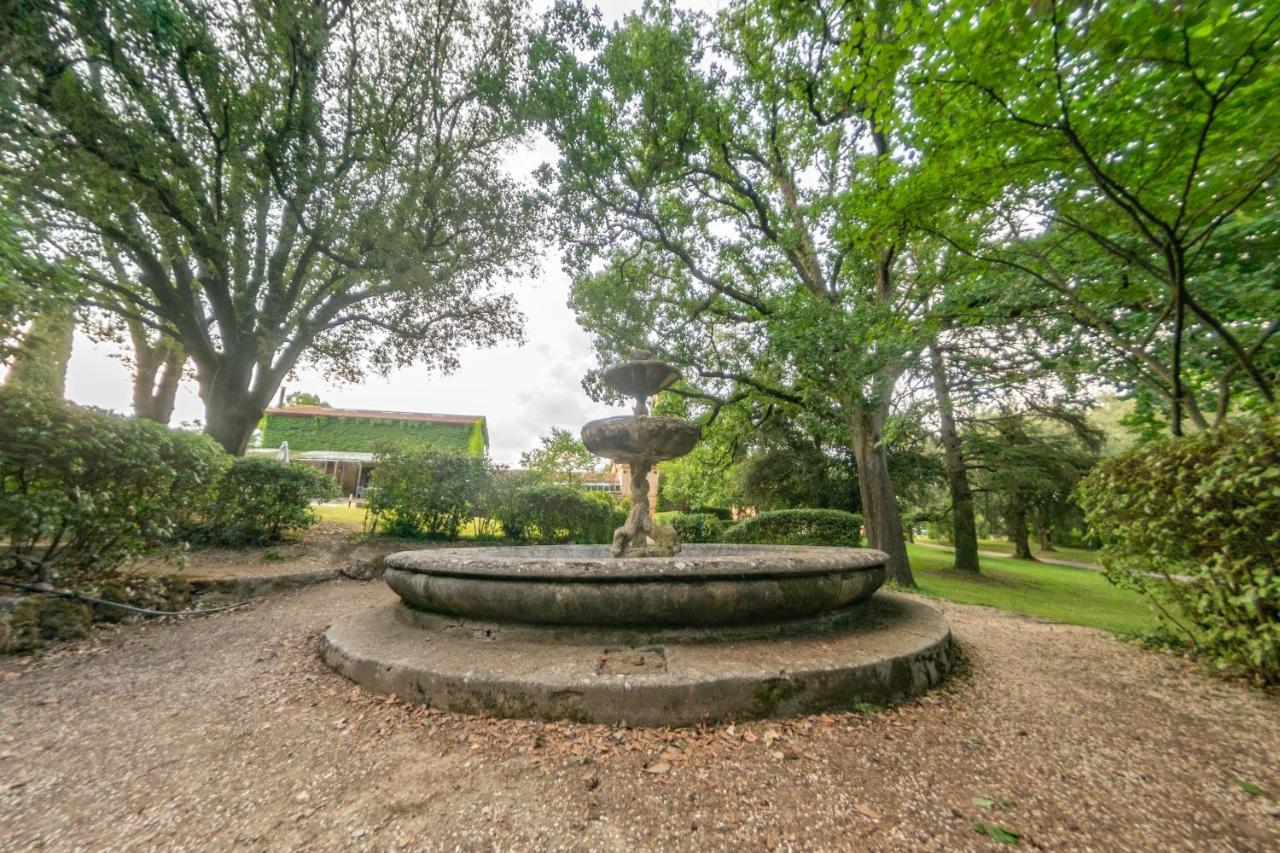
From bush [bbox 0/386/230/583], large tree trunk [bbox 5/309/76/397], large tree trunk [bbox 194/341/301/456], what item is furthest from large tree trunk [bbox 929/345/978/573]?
large tree trunk [bbox 5/309/76/397]

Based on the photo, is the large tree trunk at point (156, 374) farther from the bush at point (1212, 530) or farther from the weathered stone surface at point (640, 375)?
the bush at point (1212, 530)

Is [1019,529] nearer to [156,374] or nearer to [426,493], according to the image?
[426,493]

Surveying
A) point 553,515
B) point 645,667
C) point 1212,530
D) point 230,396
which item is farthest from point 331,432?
point 1212,530

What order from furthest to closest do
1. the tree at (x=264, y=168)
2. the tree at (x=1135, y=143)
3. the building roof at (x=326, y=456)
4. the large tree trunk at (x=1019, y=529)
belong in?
the building roof at (x=326, y=456) → the large tree trunk at (x=1019, y=529) → the tree at (x=264, y=168) → the tree at (x=1135, y=143)

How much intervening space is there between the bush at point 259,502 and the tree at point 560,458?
214 inches

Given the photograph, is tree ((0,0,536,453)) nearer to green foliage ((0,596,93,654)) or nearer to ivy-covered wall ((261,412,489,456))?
green foliage ((0,596,93,654))

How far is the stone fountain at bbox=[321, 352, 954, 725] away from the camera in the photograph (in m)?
2.79

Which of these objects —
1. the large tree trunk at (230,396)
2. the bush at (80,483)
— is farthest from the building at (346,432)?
the bush at (80,483)

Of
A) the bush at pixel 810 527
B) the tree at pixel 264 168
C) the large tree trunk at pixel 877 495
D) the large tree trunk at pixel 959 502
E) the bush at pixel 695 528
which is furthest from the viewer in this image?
the large tree trunk at pixel 959 502

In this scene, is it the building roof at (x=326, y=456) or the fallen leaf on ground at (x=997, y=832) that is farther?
the building roof at (x=326, y=456)

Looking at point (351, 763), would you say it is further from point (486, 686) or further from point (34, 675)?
point (34, 675)

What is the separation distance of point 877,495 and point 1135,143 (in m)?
6.82

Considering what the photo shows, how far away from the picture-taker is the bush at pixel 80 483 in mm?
4223

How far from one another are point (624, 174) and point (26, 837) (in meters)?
11.1
